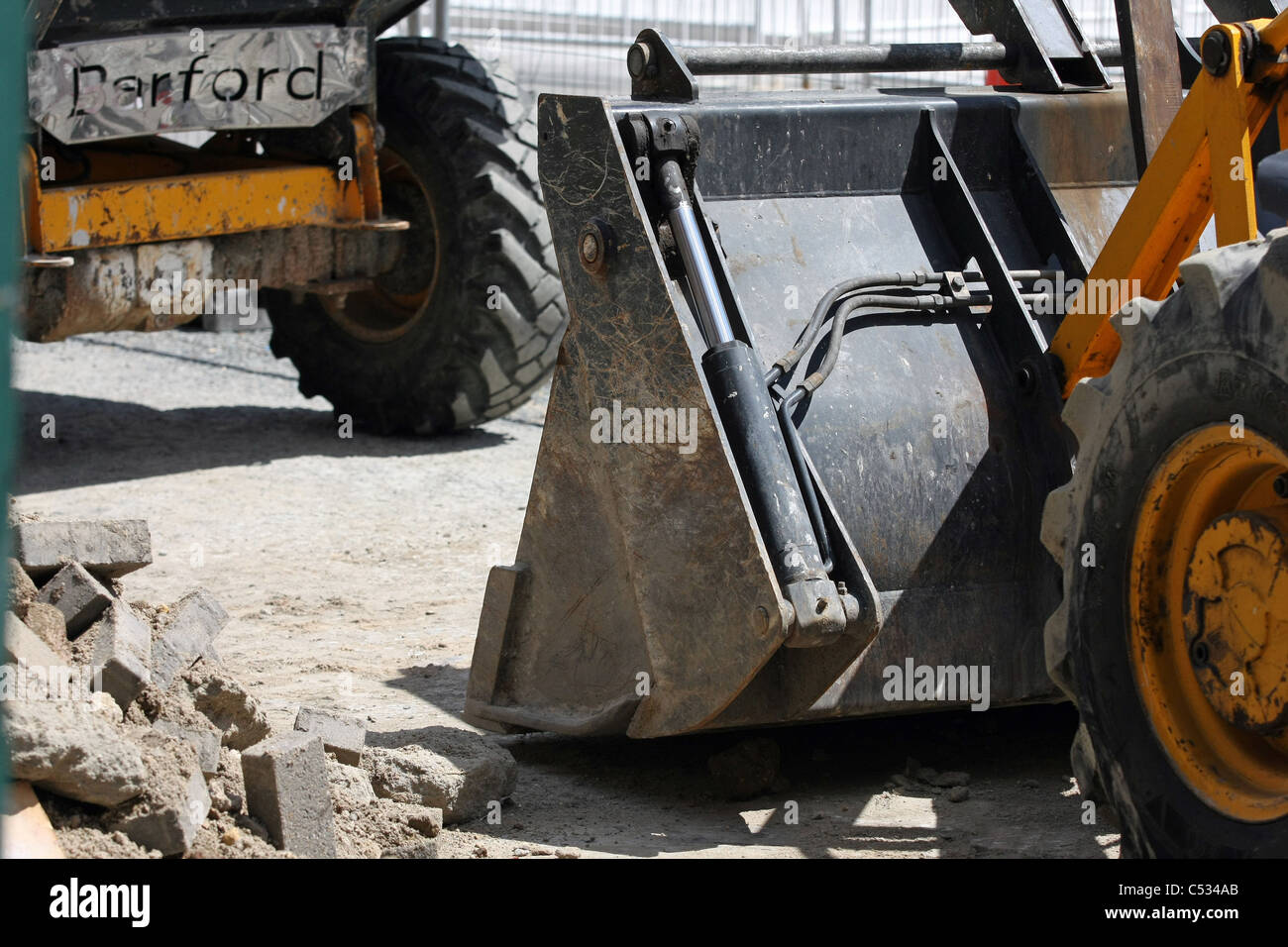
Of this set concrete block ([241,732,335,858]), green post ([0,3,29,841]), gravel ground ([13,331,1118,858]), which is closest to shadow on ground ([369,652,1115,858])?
gravel ground ([13,331,1118,858])

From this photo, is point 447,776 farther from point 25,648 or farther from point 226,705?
point 25,648

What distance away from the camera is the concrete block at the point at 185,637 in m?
3.72

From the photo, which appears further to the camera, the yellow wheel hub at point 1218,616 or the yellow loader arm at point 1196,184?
the yellow loader arm at point 1196,184

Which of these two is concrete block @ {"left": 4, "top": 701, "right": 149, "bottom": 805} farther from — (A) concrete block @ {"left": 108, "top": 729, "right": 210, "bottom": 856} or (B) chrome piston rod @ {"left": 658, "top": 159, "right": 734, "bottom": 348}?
(B) chrome piston rod @ {"left": 658, "top": 159, "right": 734, "bottom": 348}

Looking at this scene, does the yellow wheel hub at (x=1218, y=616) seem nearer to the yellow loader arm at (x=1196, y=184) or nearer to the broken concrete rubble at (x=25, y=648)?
the yellow loader arm at (x=1196, y=184)

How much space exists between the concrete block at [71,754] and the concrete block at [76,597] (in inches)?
21.9

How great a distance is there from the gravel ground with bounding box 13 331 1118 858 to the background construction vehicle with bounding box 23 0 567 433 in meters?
0.45

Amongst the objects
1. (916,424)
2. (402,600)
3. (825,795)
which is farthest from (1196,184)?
(402,600)

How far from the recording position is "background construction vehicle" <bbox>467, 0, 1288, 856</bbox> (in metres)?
2.88

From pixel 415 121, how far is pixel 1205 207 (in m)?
5.22

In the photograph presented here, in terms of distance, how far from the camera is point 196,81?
7035mm

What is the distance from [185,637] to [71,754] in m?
0.97

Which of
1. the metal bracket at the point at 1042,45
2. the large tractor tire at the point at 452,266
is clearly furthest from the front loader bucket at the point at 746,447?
the large tractor tire at the point at 452,266

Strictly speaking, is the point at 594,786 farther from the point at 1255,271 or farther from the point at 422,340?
the point at 422,340
